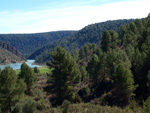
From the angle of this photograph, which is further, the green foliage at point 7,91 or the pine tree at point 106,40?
the pine tree at point 106,40

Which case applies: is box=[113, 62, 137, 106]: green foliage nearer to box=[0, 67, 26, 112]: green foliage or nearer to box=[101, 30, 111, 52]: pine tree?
box=[0, 67, 26, 112]: green foliage

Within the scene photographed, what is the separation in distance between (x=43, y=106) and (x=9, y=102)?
31.8ft

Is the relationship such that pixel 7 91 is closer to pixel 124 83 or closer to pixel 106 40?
pixel 124 83

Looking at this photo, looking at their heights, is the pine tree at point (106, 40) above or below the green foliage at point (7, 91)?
above

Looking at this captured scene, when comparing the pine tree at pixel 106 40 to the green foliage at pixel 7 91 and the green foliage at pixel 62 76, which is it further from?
the green foliage at pixel 7 91

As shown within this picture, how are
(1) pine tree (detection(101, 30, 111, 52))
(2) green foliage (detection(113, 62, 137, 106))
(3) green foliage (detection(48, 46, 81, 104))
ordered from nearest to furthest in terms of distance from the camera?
(3) green foliage (detection(48, 46, 81, 104)) → (2) green foliage (detection(113, 62, 137, 106)) → (1) pine tree (detection(101, 30, 111, 52))

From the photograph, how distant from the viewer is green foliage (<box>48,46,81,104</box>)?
75.2ft

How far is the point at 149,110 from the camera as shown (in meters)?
10.3

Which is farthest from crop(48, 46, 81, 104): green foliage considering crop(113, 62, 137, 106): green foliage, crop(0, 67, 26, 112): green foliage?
crop(113, 62, 137, 106): green foliage

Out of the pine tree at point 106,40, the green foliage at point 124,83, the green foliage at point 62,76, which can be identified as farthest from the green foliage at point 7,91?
the pine tree at point 106,40

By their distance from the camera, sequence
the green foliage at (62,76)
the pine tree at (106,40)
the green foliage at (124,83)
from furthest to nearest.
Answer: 1. the pine tree at (106,40)
2. the green foliage at (124,83)
3. the green foliage at (62,76)

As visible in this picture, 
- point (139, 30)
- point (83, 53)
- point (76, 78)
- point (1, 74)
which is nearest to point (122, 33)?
point (139, 30)

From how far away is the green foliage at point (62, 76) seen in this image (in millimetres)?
22922

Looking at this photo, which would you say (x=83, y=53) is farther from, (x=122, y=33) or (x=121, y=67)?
(x=121, y=67)
